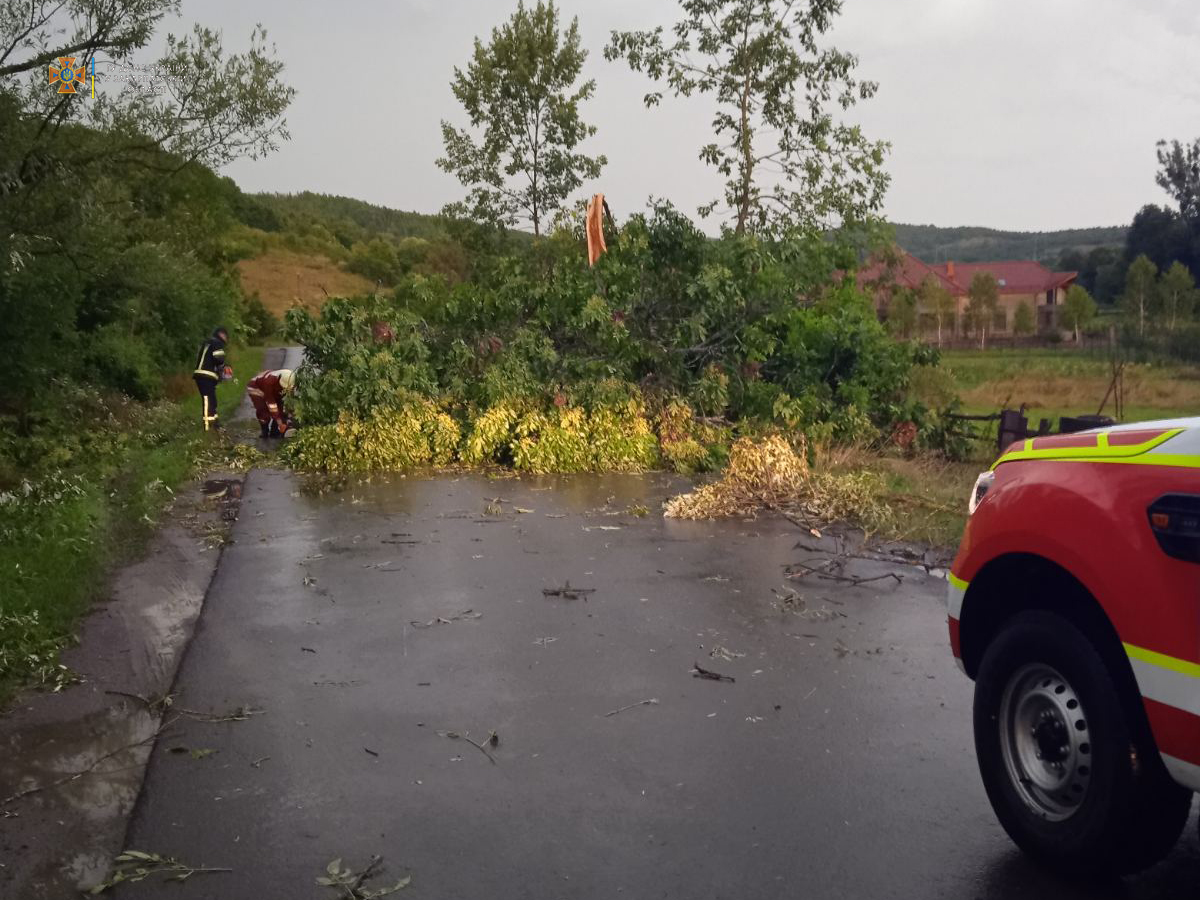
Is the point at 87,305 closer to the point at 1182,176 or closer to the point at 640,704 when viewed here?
the point at 640,704

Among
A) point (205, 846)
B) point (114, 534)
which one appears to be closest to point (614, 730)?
point (205, 846)

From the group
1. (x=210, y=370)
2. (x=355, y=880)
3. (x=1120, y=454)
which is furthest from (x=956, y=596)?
(x=210, y=370)

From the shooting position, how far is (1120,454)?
348cm

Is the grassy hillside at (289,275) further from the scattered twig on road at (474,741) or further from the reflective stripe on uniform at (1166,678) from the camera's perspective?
the reflective stripe on uniform at (1166,678)

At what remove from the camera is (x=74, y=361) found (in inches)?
789

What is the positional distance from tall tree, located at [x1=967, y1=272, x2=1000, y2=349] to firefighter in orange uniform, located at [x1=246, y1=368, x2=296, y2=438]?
181 ft

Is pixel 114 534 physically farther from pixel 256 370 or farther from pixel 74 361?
pixel 256 370

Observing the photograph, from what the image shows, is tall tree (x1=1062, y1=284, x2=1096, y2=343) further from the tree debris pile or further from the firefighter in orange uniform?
the tree debris pile

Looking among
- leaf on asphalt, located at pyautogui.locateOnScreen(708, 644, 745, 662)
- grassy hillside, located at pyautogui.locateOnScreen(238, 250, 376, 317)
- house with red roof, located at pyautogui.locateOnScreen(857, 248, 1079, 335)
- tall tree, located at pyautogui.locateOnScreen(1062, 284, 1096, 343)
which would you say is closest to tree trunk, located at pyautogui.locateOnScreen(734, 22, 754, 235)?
leaf on asphalt, located at pyautogui.locateOnScreen(708, 644, 745, 662)

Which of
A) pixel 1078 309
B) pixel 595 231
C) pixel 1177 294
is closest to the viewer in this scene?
pixel 595 231

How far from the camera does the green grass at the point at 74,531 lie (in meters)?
6.45

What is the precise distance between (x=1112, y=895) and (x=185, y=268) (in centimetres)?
2653

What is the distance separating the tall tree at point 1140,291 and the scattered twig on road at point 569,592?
159 feet

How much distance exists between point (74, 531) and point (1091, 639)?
8.49m
